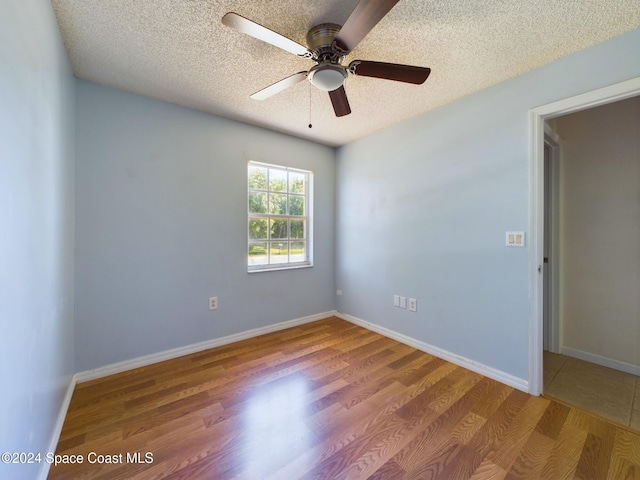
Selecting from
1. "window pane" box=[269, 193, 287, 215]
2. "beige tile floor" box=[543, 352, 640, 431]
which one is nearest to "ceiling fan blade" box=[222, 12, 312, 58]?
"window pane" box=[269, 193, 287, 215]

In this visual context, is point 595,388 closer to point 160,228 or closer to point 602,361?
point 602,361

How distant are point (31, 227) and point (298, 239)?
2524 millimetres

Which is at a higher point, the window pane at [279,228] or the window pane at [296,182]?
the window pane at [296,182]

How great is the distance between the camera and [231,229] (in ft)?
9.23

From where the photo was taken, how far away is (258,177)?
308 centimetres

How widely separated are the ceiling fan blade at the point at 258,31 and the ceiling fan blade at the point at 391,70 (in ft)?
0.97

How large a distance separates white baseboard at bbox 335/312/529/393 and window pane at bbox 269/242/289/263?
123 centimetres

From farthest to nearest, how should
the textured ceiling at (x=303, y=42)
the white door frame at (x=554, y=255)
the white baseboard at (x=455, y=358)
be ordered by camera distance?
the white door frame at (x=554, y=255) → the white baseboard at (x=455, y=358) → the textured ceiling at (x=303, y=42)

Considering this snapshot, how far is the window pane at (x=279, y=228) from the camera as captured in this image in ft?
10.6

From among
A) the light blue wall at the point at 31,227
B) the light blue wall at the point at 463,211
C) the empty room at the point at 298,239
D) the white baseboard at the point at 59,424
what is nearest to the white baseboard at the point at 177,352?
the empty room at the point at 298,239

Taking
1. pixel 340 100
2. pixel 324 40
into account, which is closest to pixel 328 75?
pixel 324 40

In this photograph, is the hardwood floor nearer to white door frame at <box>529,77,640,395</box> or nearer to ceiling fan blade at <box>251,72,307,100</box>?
white door frame at <box>529,77,640,395</box>

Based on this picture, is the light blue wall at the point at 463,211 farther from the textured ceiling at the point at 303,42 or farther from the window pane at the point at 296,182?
the window pane at the point at 296,182

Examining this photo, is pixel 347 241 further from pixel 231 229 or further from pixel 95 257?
pixel 95 257
